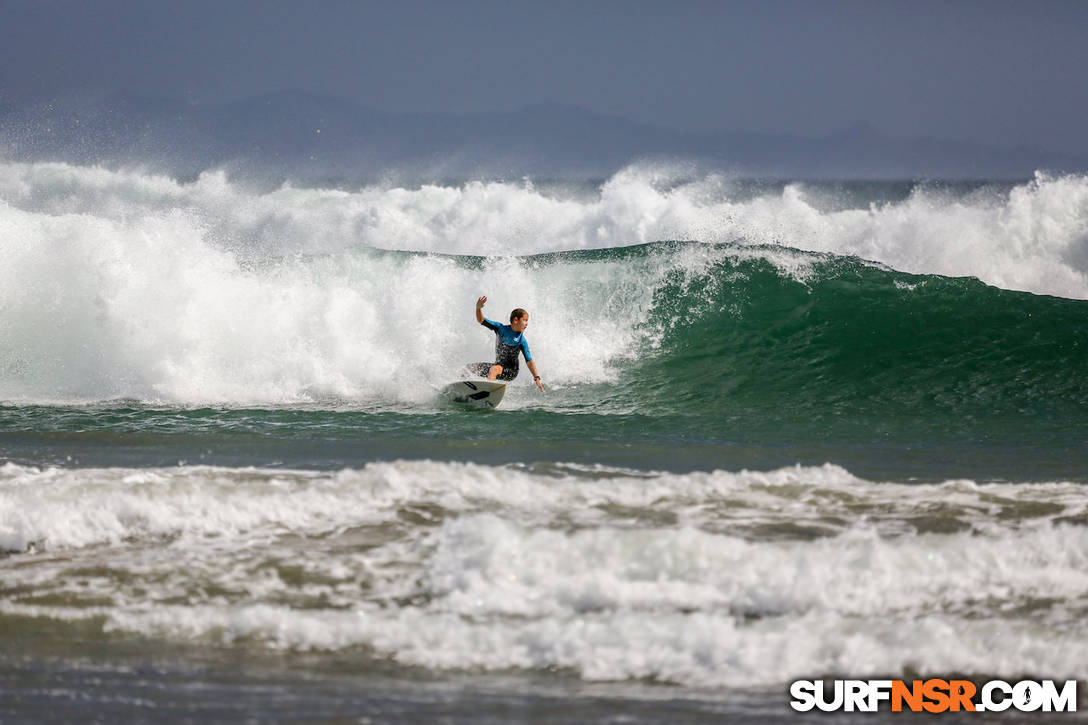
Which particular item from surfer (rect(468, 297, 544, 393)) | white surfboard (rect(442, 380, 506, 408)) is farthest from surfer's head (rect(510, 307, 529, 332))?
white surfboard (rect(442, 380, 506, 408))

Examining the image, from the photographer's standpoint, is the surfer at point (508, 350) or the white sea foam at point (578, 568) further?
the surfer at point (508, 350)

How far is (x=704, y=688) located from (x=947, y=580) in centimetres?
175

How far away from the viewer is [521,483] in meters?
6.73

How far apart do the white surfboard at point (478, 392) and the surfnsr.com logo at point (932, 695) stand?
7100 millimetres

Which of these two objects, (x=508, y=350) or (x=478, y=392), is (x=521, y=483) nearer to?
(x=478, y=392)

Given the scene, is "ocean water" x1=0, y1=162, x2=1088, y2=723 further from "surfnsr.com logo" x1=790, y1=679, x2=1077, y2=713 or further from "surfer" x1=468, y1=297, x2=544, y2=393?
"surfer" x1=468, y1=297, x2=544, y2=393

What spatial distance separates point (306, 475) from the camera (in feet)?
23.8

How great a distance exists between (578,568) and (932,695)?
179 cm

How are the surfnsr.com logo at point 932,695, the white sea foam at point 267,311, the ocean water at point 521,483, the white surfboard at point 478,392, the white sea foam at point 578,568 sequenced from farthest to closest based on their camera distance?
the white sea foam at point 267,311 → the white surfboard at point 478,392 → the white sea foam at point 578,568 → the ocean water at point 521,483 → the surfnsr.com logo at point 932,695

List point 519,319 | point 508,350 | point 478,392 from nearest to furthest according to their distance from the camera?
1. point 478,392
2. point 519,319
3. point 508,350

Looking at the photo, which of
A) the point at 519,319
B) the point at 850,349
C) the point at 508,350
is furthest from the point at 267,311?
the point at 850,349

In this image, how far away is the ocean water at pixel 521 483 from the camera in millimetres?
4277

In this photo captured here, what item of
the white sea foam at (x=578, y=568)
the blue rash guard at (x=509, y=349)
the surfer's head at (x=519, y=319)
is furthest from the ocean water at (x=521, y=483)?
the surfer's head at (x=519, y=319)

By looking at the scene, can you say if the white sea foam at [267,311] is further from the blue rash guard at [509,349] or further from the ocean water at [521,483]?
the blue rash guard at [509,349]
